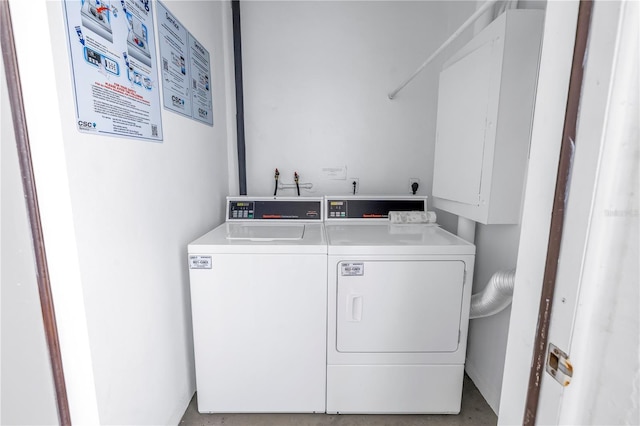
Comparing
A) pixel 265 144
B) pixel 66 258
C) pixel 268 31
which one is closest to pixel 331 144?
pixel 265 144

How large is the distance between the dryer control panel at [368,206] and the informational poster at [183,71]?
103 cm

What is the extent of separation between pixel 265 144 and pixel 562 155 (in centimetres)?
201

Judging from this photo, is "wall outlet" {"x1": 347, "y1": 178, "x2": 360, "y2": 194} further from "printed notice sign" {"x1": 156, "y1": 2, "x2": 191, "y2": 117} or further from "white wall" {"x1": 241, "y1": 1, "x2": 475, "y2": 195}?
"printed notice sign" {"x1": 156, "y1": 2, "x2": 191, "y2": 117}

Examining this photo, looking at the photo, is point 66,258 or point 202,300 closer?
point 66,258

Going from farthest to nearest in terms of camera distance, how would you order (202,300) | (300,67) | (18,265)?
1. (300,67)
2. (202,300)
3. (18,265)

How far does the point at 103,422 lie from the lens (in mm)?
910

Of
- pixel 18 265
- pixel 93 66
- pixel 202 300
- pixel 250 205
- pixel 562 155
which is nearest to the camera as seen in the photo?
pixel 562 155

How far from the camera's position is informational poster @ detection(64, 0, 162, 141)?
813mm

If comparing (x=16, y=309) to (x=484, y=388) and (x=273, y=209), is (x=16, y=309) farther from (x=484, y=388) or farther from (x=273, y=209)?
(x=484, y=388)

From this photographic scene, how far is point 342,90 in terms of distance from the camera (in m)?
2.11

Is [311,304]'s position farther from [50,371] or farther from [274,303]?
[50,371]

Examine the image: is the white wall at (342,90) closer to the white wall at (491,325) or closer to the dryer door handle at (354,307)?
the white wall at (491,325)

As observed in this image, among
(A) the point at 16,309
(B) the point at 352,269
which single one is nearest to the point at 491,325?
(B) the point at 352,269

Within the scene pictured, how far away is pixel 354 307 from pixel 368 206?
2.62ft
